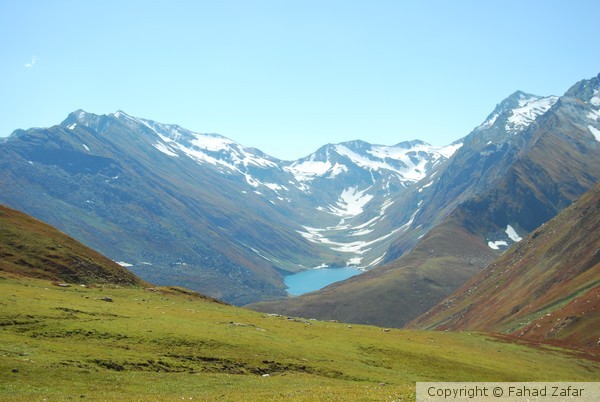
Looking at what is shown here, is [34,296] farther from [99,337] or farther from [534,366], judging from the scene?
[534,366]

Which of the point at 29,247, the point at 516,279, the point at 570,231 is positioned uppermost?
the point at 570,231

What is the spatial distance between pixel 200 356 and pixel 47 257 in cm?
4706

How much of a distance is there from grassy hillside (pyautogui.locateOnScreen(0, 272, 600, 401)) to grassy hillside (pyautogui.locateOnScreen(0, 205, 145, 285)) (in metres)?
9.74

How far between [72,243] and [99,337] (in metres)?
50.5

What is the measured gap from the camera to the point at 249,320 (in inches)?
2630

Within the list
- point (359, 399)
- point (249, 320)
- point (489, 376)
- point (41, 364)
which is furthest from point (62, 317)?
point (489, 376)

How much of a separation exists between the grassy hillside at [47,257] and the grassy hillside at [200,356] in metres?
9.74

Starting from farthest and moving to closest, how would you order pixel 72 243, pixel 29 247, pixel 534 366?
pixel 72 243 → pixel 29 247 → pixel 534 366

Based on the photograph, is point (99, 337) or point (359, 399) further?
point (99, 337)

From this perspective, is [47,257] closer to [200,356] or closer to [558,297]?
[200,356]

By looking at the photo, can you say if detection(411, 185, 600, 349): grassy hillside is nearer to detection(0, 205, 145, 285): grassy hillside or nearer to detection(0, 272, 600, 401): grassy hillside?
detection(0, 272, 600, 401): grassy hillside

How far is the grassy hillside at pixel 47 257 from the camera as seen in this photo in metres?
77.3

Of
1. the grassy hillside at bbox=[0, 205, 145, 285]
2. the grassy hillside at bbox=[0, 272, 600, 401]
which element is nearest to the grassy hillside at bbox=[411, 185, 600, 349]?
the grassy hillside at bbox=[0, 272, 600, 401]

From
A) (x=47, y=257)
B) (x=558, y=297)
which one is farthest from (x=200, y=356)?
(x=558, y=297)
